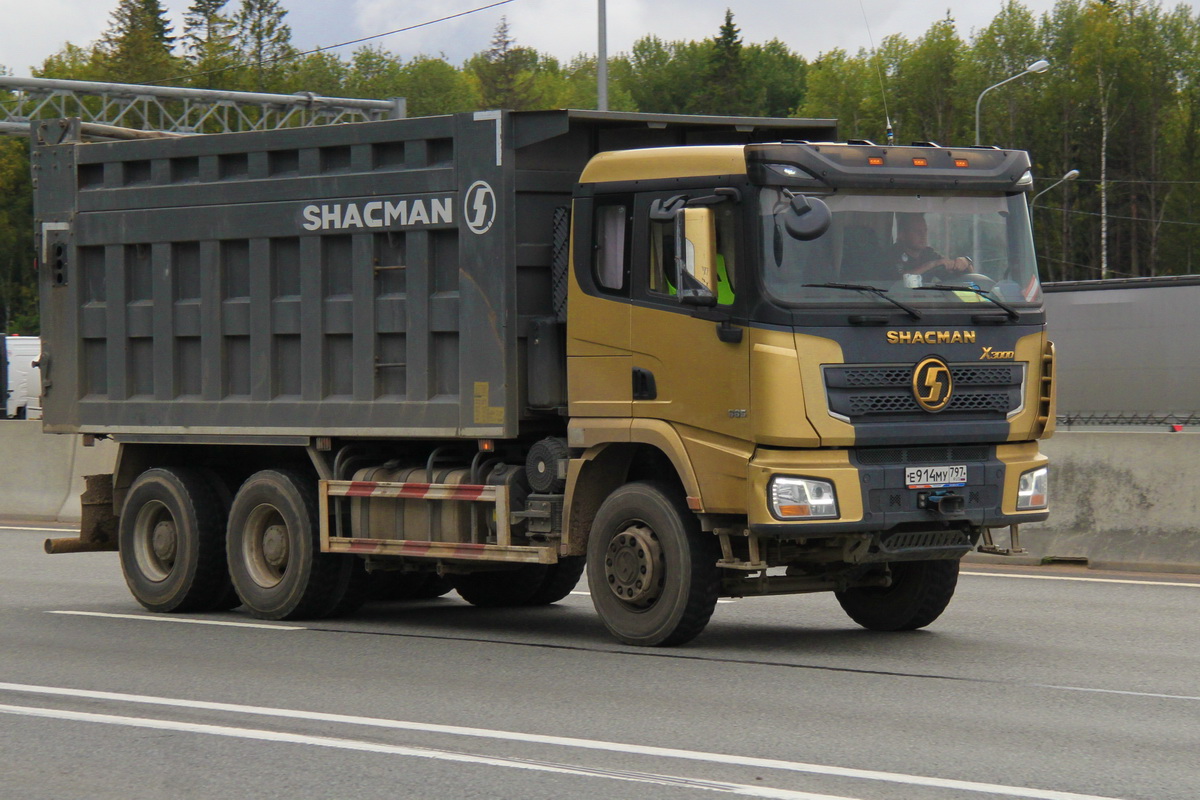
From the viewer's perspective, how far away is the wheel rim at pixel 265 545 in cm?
1229

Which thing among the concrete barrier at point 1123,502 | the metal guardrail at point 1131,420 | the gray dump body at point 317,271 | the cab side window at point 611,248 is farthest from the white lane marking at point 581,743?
the metal guardrail at point 1131,420

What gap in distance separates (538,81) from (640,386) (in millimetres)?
132939

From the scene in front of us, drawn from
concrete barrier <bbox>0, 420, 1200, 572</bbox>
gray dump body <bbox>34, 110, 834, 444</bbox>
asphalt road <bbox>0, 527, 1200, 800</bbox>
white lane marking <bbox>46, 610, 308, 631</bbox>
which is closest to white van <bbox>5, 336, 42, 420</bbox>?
gray dump body <bbox>34, 110, 834, 444</bbox>

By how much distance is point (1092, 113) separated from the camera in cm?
8619

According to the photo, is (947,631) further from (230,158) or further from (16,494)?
(16,494)

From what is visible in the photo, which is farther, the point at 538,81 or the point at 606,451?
the point at 538,81

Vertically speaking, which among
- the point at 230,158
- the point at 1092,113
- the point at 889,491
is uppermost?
the point at 1092,113

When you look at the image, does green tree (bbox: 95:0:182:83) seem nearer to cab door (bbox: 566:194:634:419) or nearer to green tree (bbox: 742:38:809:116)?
green tree (bbox: 742:38:809:116)

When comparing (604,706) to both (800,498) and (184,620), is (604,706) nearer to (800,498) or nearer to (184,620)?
(800,498)

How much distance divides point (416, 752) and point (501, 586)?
580 cm

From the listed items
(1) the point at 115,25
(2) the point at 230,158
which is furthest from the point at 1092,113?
(2) the point at 230,158

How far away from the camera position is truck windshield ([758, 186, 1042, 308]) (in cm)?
941

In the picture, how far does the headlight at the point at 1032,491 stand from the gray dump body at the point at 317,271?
2783 millimetres

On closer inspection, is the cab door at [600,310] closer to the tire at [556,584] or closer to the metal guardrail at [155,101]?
the tire at [556,584]
